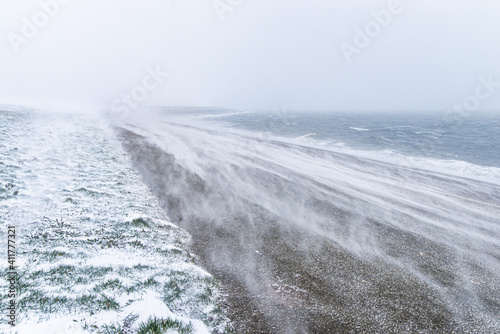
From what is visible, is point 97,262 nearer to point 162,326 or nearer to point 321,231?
point 162,326

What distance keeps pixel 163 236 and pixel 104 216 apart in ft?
7.08

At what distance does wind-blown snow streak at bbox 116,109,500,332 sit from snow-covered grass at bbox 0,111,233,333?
1011 millimetres

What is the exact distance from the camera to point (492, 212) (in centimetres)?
1277

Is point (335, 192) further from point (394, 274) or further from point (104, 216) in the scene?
point (104, 216)

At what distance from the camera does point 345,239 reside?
28.7ft

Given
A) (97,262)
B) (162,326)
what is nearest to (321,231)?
(162,326)

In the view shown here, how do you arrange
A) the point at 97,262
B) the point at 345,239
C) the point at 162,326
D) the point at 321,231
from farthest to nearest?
the point at 321,231
the point at 345,239
the point at 97,262
the point at 162,326

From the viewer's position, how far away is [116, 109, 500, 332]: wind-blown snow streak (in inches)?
221

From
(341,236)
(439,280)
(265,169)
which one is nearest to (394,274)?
(439,280)

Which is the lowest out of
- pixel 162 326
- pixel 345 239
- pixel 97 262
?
pixel 345 239

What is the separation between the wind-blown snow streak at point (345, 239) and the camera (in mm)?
5625

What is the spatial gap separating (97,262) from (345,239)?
719cm

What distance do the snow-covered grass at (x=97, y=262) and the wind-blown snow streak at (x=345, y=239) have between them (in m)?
1.01

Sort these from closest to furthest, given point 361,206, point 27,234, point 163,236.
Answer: point 27,234
point 163,236
point 361,206
